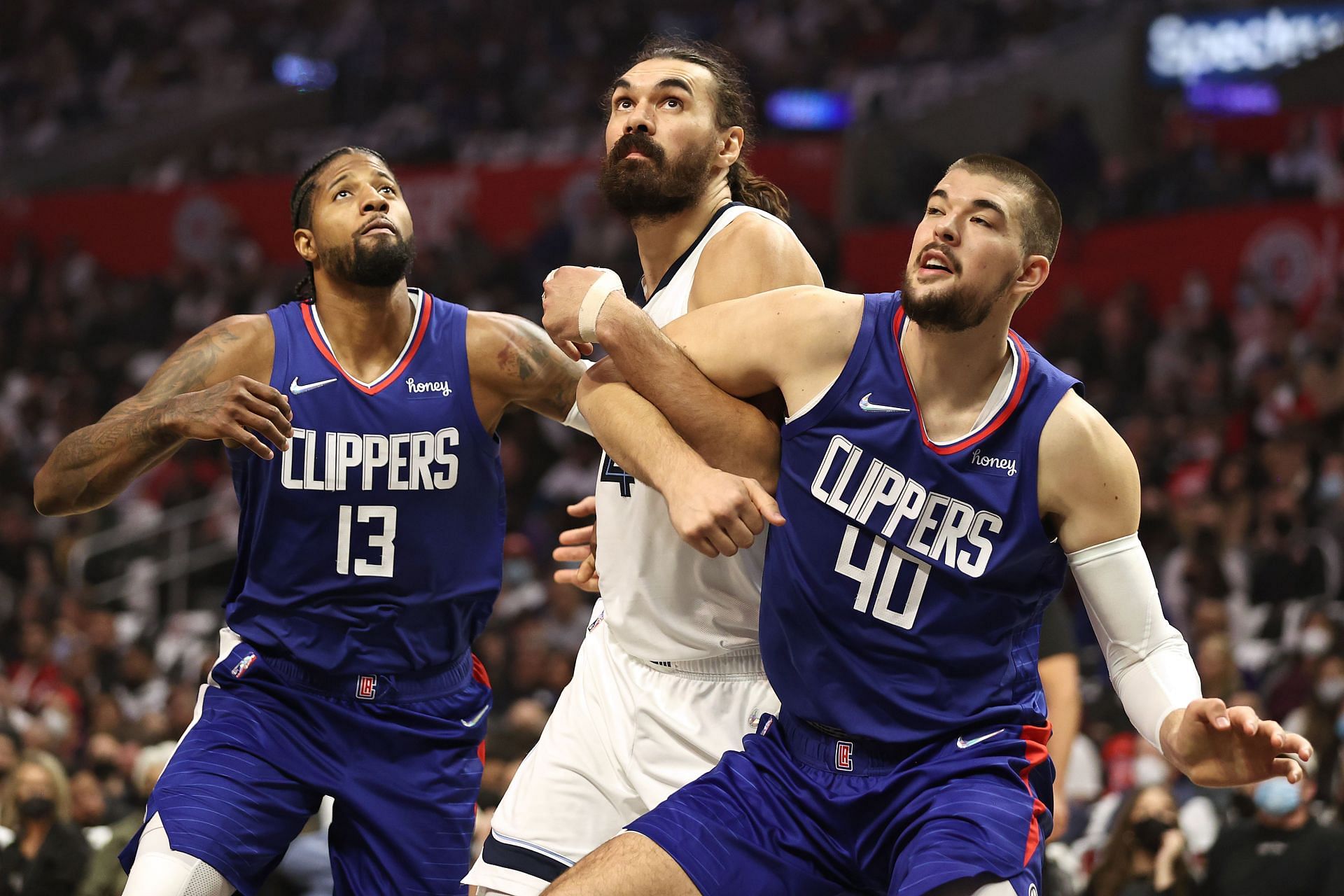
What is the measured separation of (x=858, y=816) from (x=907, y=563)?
1.87 feet

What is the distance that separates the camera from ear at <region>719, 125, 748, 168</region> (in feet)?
15.2

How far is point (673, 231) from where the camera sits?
4570 mm

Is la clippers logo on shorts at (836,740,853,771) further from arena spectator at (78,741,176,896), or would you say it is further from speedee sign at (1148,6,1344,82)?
speedee sign at (1148,6,1344,82)

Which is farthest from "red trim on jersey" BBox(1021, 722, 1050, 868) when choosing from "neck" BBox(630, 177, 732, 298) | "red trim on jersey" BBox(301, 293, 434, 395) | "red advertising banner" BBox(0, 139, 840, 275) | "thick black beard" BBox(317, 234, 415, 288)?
"red advertising banner" BBox(0, 139, 840, 275)

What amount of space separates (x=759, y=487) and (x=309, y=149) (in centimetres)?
1879

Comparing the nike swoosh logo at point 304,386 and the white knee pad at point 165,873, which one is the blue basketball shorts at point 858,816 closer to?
the white knee pad at point 165,873

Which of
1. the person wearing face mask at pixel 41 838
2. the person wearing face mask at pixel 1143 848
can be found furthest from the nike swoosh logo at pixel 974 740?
the person wearing face mask at pixel 41 838

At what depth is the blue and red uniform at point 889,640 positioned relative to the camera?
12.2 ft

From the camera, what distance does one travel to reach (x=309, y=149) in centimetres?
2147

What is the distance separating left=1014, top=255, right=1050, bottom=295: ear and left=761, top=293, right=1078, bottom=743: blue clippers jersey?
18cm

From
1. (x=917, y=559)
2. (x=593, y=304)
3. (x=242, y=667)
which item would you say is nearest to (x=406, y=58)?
(x=242, y=667)

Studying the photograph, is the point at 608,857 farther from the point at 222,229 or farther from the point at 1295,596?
the point at 222,229

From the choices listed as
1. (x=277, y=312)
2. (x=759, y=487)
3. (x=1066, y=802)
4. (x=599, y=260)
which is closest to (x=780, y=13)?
(x=599, y=260)

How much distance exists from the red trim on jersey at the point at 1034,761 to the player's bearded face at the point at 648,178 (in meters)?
1.66
